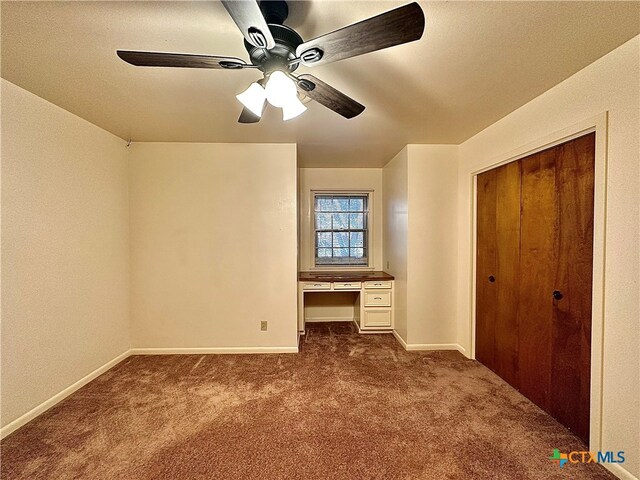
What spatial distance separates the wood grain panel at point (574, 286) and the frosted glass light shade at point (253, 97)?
6.74 ft

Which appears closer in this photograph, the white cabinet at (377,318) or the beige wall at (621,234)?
the beige wall at (621,234)

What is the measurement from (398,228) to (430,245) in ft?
1.63

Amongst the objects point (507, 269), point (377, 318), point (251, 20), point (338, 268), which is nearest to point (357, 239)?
point (338, 268)

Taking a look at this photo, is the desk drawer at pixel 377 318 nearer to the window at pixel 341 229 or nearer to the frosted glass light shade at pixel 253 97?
the window at pixel 341 229

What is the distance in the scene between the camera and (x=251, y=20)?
3.30 feet

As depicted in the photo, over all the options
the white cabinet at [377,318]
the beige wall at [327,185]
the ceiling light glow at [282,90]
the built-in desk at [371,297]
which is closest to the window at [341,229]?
the beige wall at [327,185]

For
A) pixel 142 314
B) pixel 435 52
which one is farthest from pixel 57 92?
pixel 435 52

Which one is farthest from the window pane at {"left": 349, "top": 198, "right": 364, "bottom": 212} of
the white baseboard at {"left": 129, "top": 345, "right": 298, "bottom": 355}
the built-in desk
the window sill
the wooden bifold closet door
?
the white baseboard at {"left": 129, "top": 345, "right": 298, "bottom": 355}

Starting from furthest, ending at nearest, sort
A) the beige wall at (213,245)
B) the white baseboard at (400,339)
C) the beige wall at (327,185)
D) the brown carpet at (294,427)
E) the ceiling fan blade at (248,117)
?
1. the beige wall at (327,185)
2. the white baseboard at (400,339)
3. the beige wall at (213,245)
4. the ceiling fan blade at (248,117)
5. the brown carpet at (294,427)

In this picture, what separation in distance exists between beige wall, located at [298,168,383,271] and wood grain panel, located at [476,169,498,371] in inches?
67.7

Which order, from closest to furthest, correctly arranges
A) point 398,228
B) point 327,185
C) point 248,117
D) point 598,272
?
point 598,272 → point 248,117 → point 398,228 → point 327,185


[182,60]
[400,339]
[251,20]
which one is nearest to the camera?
[251,20]

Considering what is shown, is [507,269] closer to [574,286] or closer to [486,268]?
[486,268]

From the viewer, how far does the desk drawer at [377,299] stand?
3.84m
